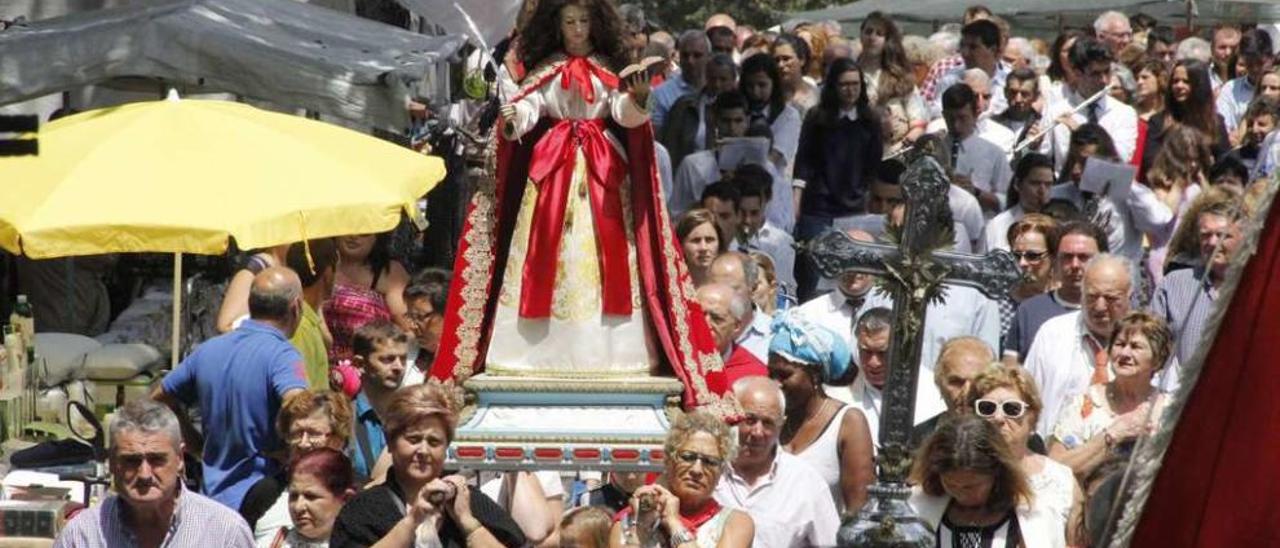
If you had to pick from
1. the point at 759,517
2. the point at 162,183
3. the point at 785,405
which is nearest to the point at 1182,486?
the point at 759,517

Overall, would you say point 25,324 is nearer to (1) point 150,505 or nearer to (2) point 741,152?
(2) point 741,152

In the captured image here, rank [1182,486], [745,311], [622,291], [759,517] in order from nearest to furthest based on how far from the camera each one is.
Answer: [1182,486] → [759,517] → [622,291] → [745,311]

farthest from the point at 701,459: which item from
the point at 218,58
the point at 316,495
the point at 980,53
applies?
the point at 980,53

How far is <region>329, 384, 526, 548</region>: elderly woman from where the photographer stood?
7.34 meters

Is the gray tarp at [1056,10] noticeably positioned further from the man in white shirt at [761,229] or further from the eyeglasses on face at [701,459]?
the eyeglasses on face at [701,459]

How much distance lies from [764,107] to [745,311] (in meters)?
5.78

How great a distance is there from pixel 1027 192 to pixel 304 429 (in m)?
5.75

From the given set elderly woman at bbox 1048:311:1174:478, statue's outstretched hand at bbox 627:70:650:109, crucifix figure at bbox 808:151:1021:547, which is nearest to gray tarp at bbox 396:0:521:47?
statue's outstretched hand at bbox 627:70:650:109

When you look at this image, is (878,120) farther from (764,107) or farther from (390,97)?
(390,97)

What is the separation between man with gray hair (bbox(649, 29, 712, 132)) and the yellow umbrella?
17.4ft

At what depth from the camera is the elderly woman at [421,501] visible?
289 inches

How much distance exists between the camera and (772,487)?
8.12m

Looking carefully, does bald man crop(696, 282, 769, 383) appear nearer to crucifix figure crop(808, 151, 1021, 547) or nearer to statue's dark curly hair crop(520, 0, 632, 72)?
statue's dark curly hair crop(520, 0, 632, 72)

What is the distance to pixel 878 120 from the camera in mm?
15422
